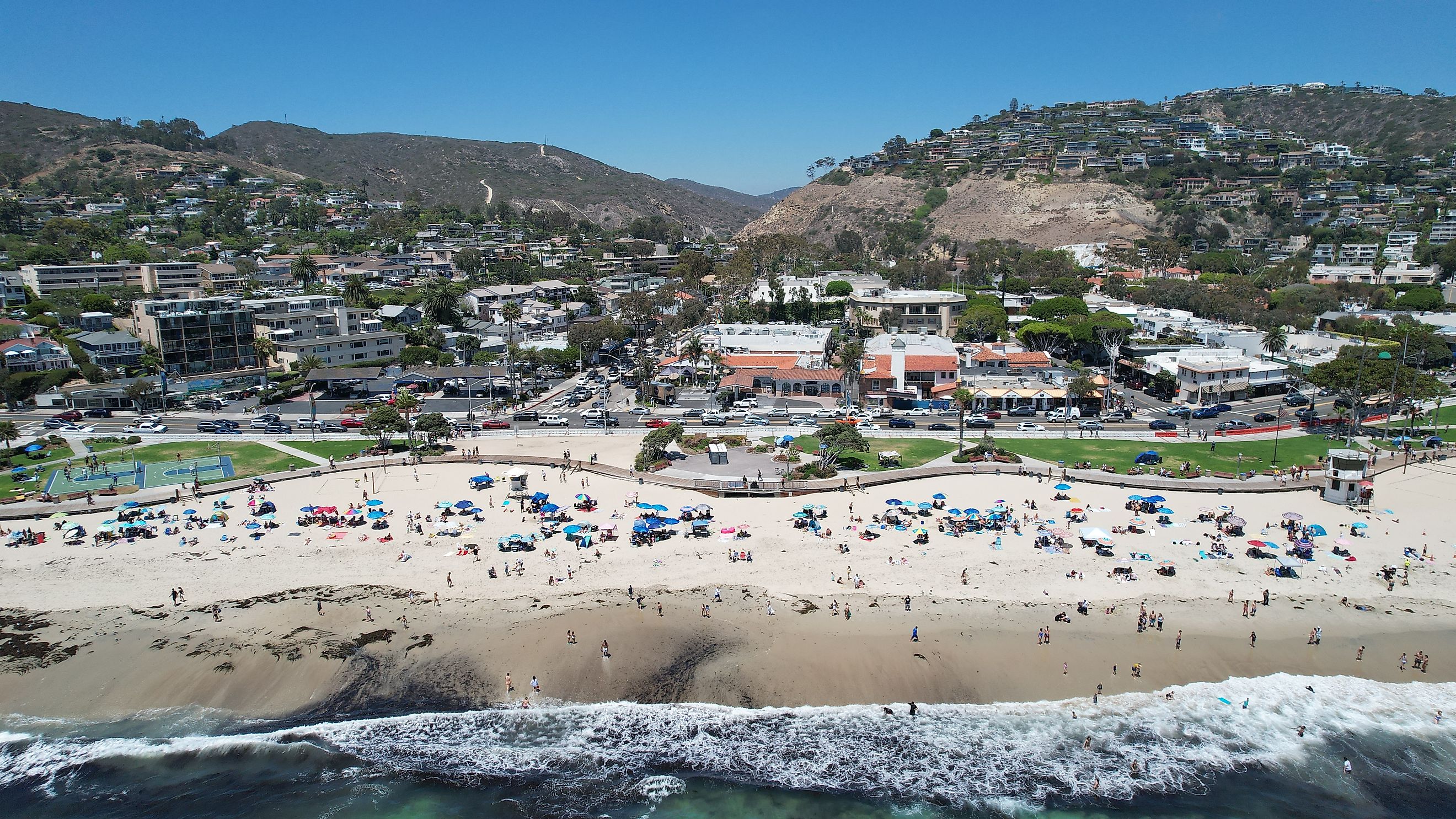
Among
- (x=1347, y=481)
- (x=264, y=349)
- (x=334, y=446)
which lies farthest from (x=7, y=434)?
(x=1347, y=481)

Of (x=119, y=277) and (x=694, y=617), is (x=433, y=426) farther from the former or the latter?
(x=119, y=277)

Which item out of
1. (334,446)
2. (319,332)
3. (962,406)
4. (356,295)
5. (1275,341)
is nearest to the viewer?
(962,406)

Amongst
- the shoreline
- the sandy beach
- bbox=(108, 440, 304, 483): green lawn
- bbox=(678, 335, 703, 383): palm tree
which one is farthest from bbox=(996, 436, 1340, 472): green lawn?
bbox=(108, 440, 304, 483): green lawn

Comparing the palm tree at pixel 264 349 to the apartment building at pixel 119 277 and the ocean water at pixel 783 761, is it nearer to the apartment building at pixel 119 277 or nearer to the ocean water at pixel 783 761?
the apartment building at pixel 119 277

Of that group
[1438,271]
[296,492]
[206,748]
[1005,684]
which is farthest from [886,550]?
[1438,271]

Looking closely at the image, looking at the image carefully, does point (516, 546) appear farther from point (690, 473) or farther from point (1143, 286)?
point (1143, 286)

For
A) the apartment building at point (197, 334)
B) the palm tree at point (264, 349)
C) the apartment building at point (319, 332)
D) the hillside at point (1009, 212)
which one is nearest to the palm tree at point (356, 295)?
the apartment building at point (319, 332)

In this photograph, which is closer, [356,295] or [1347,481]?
[1347,481]
